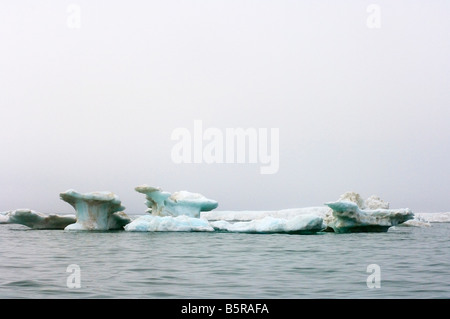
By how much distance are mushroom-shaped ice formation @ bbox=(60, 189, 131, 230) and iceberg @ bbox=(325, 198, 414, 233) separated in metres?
10.0

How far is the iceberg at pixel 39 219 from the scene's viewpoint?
2806 centimetres

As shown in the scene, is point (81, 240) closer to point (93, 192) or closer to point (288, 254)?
point (93, 192)

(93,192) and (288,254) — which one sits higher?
(93,192)

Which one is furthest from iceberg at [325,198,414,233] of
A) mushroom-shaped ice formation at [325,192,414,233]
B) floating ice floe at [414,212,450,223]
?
floating ice floe at [414,212,450,223]

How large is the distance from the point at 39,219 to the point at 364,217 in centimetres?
1669

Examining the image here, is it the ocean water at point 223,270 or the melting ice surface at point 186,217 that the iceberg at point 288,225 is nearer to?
the melting ice surface at point 186,217

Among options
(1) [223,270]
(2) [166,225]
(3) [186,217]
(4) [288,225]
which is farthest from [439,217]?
(1) [223,270]

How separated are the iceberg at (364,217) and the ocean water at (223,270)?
157 inches

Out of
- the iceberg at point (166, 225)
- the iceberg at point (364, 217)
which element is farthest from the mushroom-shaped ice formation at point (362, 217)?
the iceberg at point (166, 225)

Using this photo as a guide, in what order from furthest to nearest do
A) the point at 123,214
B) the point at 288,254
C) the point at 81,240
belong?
the point at 123,214 → the point at 81,240 → the point at 288,254
